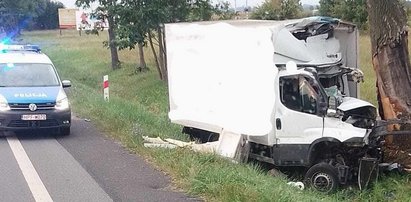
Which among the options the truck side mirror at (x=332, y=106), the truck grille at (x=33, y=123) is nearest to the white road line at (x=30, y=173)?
the truck grille at (x=33, y=123)

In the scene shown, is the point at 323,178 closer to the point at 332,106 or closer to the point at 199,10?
the point at 332,106

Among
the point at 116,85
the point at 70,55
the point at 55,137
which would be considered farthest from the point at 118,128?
the point at 70,55

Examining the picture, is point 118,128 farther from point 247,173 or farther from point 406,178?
point 406,178

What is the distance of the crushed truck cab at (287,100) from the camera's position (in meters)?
A: 10.1

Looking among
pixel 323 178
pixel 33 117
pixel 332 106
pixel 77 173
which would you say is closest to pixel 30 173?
pixel 77 173

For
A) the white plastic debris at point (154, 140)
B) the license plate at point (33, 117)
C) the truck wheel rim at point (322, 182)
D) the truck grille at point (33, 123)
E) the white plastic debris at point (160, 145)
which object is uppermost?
the license plate at point (33, 117)

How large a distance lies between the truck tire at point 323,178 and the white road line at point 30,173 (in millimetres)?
4257

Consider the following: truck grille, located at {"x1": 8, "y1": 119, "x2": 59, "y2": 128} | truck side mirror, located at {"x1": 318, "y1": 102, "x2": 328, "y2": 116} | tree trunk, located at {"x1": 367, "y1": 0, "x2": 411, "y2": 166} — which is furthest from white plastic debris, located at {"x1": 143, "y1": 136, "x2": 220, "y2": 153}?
tree trunk, located at {"x1": 367, "y1": 0, "x2": 411, "y2": 166}

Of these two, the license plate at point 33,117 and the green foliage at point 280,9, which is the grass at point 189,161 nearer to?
the license plate at point 33,117

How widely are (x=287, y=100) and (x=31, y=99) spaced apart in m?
4.95

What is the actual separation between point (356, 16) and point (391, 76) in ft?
96.4

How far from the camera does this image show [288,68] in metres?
10.3

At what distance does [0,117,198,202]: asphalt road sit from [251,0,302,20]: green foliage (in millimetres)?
31498

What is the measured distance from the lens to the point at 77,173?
28.5 feet
